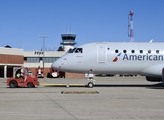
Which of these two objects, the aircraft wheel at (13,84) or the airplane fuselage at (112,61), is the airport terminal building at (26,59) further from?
the airplane fuselage at (112,61)

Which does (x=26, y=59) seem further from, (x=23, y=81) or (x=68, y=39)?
(x=23, y=81)

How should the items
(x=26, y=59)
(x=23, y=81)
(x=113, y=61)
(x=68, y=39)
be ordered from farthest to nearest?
(x=68, y=39)
(x=26, y=59)
(x=23, y=81)
(x=113, y=61)

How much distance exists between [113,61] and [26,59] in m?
60.9

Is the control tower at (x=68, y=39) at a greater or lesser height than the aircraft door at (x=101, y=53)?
greater

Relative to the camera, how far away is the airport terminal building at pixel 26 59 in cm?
7062

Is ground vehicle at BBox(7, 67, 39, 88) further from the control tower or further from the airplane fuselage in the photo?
the control tower

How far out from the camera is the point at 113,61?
27297 millimetres

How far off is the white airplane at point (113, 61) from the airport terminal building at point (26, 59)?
43.0 meters

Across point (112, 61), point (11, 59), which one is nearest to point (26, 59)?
point (11, 59)

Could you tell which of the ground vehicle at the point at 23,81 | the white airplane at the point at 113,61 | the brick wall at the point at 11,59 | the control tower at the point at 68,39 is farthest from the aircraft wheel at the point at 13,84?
the control tower at the point at 68,39

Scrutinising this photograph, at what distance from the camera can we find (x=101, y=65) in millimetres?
27297
